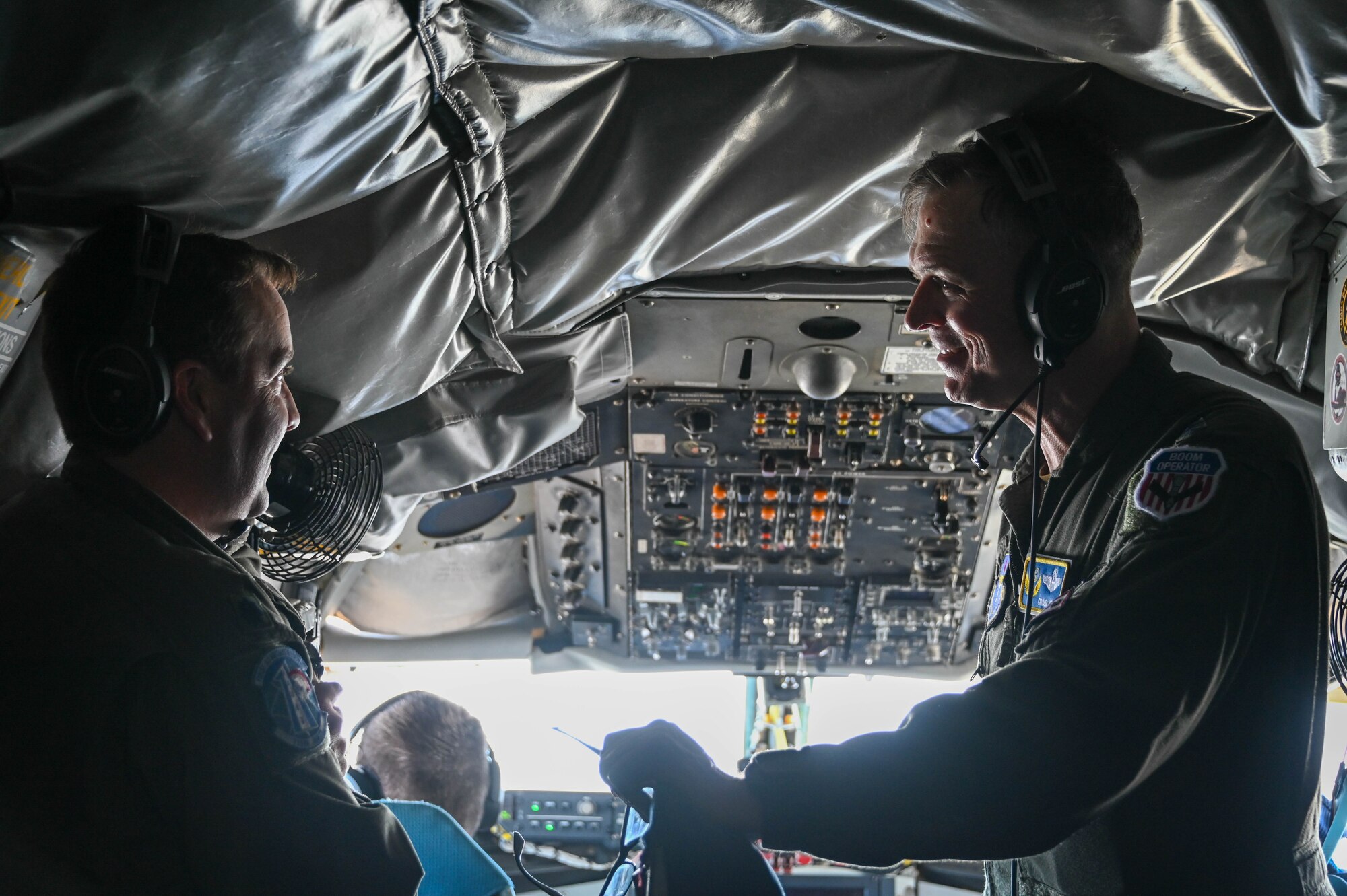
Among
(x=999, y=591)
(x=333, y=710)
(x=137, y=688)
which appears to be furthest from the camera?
(x=333, y=710)

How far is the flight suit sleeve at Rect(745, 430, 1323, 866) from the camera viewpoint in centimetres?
117

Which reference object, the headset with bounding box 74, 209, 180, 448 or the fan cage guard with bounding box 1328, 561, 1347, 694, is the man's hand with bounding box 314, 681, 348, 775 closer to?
the headset with bounding box 74, 209, 180, 448

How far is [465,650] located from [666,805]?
11.2 ft

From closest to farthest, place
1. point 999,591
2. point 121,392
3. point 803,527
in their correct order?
point 121,392
point 999,591
point 803,527

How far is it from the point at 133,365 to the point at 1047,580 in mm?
1329

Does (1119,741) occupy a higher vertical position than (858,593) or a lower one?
lower

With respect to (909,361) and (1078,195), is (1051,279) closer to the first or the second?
(1078,195)

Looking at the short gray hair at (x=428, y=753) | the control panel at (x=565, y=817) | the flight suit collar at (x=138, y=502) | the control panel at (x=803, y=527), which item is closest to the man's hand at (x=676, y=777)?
the flight suit collar at (x=138, y=502)

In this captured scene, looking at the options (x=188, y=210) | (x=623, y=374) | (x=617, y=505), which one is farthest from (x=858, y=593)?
(x=188, y=210)

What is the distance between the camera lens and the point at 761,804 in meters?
1.21

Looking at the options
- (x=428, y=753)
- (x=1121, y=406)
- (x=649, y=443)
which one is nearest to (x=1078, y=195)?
(x=1121, y=406)

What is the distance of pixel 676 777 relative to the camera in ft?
4.03

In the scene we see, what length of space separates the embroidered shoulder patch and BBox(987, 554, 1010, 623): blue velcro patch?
442 mm

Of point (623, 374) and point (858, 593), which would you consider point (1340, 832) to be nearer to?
point (858, 593)
